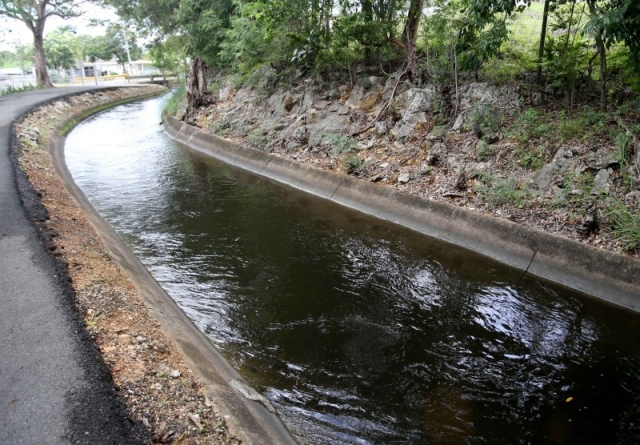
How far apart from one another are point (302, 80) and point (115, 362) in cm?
1425

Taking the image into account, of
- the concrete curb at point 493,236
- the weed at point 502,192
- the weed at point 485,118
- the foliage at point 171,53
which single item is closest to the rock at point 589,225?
the concrete curb at point 493,236

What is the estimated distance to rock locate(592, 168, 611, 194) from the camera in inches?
Result: 309

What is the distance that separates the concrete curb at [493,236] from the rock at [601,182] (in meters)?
1.22

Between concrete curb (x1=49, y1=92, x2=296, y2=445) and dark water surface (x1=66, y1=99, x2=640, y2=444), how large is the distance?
0.75 feet

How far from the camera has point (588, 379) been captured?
513cm

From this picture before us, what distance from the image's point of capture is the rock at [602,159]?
8008mm

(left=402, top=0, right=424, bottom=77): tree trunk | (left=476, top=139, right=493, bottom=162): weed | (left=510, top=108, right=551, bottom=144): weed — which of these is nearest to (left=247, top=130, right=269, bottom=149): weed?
(left=402, top=0, right=424, bottom=77): tree trunk

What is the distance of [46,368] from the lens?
3.95 meters

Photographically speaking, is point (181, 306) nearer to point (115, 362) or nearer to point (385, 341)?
point (115, 362)

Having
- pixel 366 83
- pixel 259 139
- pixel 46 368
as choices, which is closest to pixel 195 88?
pixel 259 139

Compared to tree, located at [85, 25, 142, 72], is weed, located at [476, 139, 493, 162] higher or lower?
lower

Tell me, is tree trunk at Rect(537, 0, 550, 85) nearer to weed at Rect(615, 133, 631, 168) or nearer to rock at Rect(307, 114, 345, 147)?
weed at Rect(615, 133, 631, 168)

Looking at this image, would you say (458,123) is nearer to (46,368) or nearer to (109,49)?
(46,368)

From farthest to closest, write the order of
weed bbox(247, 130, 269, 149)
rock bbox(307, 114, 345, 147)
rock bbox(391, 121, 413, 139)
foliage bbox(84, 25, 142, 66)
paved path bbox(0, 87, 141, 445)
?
1. foliage bbox(84, 25, 142, 66)
2. weed bbox(247, 130, 269, 149)
3. rock bbox(307, 114, 345, 147)
4. rock bbox(391, 121, 413, 139)
5. paved path bbox(0, 87, 141, 445)
